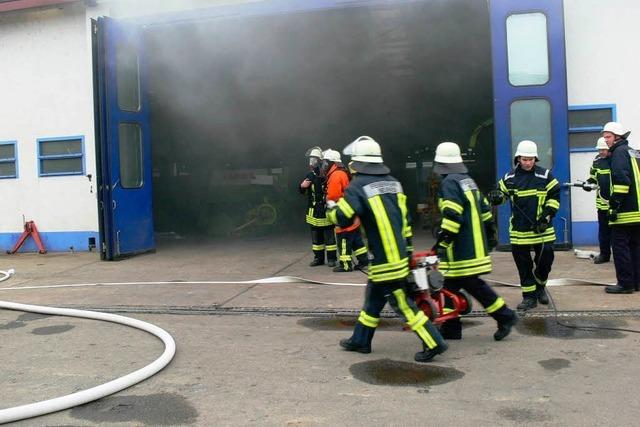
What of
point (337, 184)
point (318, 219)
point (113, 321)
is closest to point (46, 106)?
point (318, 219)

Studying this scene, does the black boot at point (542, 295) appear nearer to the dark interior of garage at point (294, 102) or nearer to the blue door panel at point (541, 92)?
the blue door panel at point (541, 92)

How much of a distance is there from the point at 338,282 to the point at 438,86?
24.9 feet

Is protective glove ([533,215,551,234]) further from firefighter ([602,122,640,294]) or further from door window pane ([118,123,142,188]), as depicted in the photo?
door window pane ([118,123,142,188])

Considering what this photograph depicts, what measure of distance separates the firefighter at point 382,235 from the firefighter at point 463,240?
31 centimetres

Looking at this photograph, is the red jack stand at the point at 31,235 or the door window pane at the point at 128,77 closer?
the door window pane at the point at 128,77

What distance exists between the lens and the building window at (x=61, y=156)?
9695 mm

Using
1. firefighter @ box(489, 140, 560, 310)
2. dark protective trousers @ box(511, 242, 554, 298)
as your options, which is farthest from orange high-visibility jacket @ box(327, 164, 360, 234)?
dark protective trousers @ box(511, 242, 554, 298)

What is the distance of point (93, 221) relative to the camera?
31.9 ft

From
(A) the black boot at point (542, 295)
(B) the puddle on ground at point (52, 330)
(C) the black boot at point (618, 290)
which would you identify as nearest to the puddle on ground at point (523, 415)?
(A) the black boot at point (542, 295)

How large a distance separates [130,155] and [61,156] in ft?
4.85

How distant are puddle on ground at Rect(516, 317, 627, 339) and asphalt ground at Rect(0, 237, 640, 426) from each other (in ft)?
0.04

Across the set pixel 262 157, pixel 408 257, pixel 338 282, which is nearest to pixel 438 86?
pixel 262 157

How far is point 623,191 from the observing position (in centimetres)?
536

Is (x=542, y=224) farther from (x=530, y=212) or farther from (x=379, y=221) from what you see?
(x=379, y=221)
